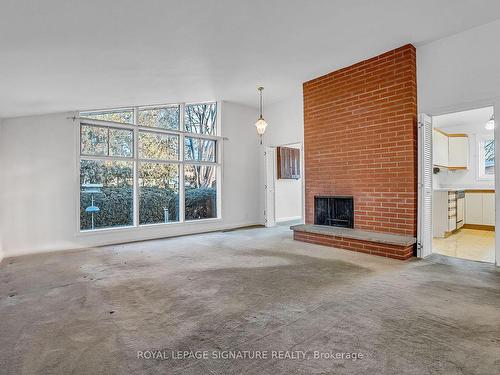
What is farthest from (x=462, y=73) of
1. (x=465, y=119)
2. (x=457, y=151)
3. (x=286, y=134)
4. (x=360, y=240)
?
(x=286, y=134)

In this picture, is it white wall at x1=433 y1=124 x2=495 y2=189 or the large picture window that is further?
white wall at x1=433 y1=124 x2=495 y2=189

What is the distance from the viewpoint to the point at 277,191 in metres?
8.20

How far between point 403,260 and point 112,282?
381cm

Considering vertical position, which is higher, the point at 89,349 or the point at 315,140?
the point at 315,140

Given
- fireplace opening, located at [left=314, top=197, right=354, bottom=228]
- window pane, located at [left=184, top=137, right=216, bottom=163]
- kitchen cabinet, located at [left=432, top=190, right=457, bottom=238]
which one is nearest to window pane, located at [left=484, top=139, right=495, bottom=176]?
kitchen cabinet, located at [left=432, top=190, right=457, bottom=238]

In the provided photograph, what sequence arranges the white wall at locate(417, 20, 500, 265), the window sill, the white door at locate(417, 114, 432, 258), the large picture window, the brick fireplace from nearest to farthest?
the white wall at locate(417, 20, 500, 265)
the white door at locate(417, 114, 432, 258)
the brick fireplace
the window sill
the large picture window

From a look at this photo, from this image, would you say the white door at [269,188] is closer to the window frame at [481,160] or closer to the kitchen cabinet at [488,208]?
the kitchen cabinet at [488,208]

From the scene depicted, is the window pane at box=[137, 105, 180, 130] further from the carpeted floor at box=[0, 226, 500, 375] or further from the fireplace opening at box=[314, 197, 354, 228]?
the fireplace opening at box=[314, 197, 354, 228]

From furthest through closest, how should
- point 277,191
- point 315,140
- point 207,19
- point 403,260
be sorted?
point 277,191, point 315,140, point 403,260, point 207,19

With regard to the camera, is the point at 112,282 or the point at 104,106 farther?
the point at 104,106

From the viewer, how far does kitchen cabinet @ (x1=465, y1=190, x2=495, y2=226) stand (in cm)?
625

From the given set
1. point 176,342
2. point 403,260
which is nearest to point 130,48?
point 176,342

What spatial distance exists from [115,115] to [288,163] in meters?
4.74

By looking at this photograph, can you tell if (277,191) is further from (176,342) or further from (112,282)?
(176,342)
